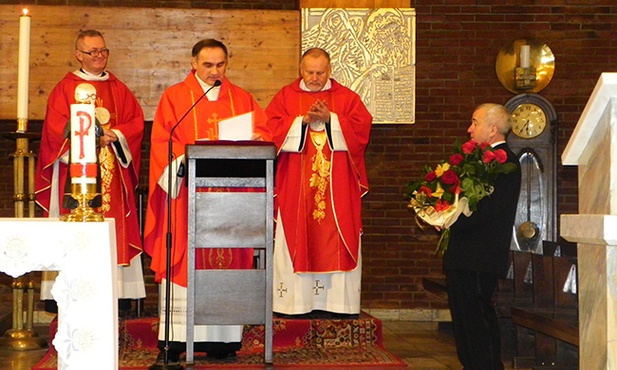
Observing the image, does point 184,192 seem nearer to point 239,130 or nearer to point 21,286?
point 239,130

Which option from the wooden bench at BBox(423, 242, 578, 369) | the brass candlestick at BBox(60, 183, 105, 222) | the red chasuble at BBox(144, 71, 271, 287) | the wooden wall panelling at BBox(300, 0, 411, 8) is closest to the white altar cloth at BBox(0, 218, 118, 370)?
the brass candlestick at BBox(60, 183, 105, 222)

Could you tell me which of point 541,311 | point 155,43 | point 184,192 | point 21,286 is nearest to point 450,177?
point 184,192

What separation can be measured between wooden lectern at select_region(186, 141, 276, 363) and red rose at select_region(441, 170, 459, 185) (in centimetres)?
96

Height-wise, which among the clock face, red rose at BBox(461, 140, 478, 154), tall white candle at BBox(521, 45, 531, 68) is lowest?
red rose at BBox(461, 140, 478, 154)

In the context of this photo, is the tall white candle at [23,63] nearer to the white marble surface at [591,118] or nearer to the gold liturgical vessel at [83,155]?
the gold liturgical vessel at [83,155]

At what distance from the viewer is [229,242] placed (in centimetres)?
544

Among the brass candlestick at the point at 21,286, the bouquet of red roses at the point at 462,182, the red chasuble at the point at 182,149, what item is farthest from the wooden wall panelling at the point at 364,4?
the bouquet of red roses at the point at 462,182

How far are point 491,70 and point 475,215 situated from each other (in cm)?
411

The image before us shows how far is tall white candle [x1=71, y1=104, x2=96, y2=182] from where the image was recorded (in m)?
3.81

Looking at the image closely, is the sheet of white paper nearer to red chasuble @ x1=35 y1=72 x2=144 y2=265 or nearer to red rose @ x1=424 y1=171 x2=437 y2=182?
red rose @ x1=424 y1=171 x2=437 y2=182

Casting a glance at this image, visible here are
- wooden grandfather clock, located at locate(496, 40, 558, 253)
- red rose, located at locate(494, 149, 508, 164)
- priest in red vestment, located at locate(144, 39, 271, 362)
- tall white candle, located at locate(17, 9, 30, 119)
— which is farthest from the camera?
wooden grandfather clock, located at locate(496, 40, 558, 253)

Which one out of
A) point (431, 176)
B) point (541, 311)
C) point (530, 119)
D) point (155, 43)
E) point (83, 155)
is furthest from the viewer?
point (530, 119)

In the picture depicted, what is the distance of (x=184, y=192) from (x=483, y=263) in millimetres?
1879

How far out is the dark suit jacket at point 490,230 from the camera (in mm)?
5449
